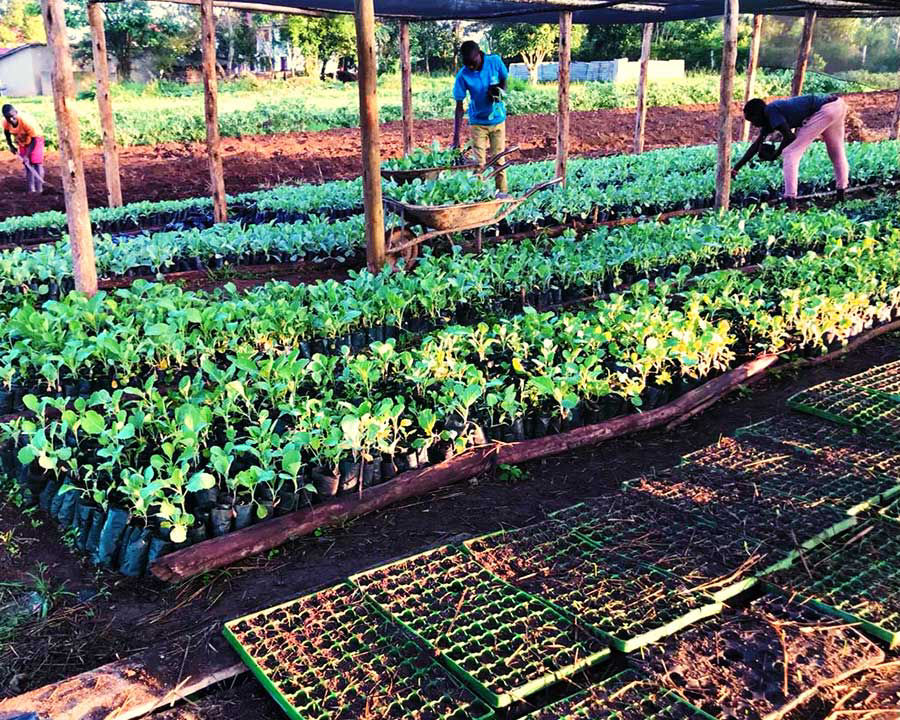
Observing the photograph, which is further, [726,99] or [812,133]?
[812,133]

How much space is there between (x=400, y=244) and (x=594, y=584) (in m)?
4.62

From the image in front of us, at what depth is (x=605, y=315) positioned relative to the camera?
495cm

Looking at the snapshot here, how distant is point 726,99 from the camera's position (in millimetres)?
8016

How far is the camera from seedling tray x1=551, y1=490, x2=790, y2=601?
9.74 feet

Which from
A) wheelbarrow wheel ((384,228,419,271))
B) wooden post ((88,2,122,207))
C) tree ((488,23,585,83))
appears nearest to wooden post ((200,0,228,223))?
wooden post ((88,2,122,207))

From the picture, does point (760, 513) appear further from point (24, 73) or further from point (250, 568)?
point (24, 73)

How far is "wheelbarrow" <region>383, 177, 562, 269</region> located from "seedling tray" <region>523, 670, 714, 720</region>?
4.58 m

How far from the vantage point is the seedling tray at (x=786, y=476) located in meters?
3.47

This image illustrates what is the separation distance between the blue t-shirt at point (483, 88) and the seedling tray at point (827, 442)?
20.5 ft

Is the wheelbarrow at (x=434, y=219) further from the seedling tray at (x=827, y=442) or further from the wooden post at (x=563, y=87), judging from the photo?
the seedling tray at (x=827, y=442)

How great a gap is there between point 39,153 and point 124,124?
23.5 feet

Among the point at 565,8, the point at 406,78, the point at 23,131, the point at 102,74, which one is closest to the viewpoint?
the point at 102,74

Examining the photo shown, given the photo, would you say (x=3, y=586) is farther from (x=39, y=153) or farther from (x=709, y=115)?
(x=709, y=115)

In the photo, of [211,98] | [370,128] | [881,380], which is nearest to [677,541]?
[881,380]
